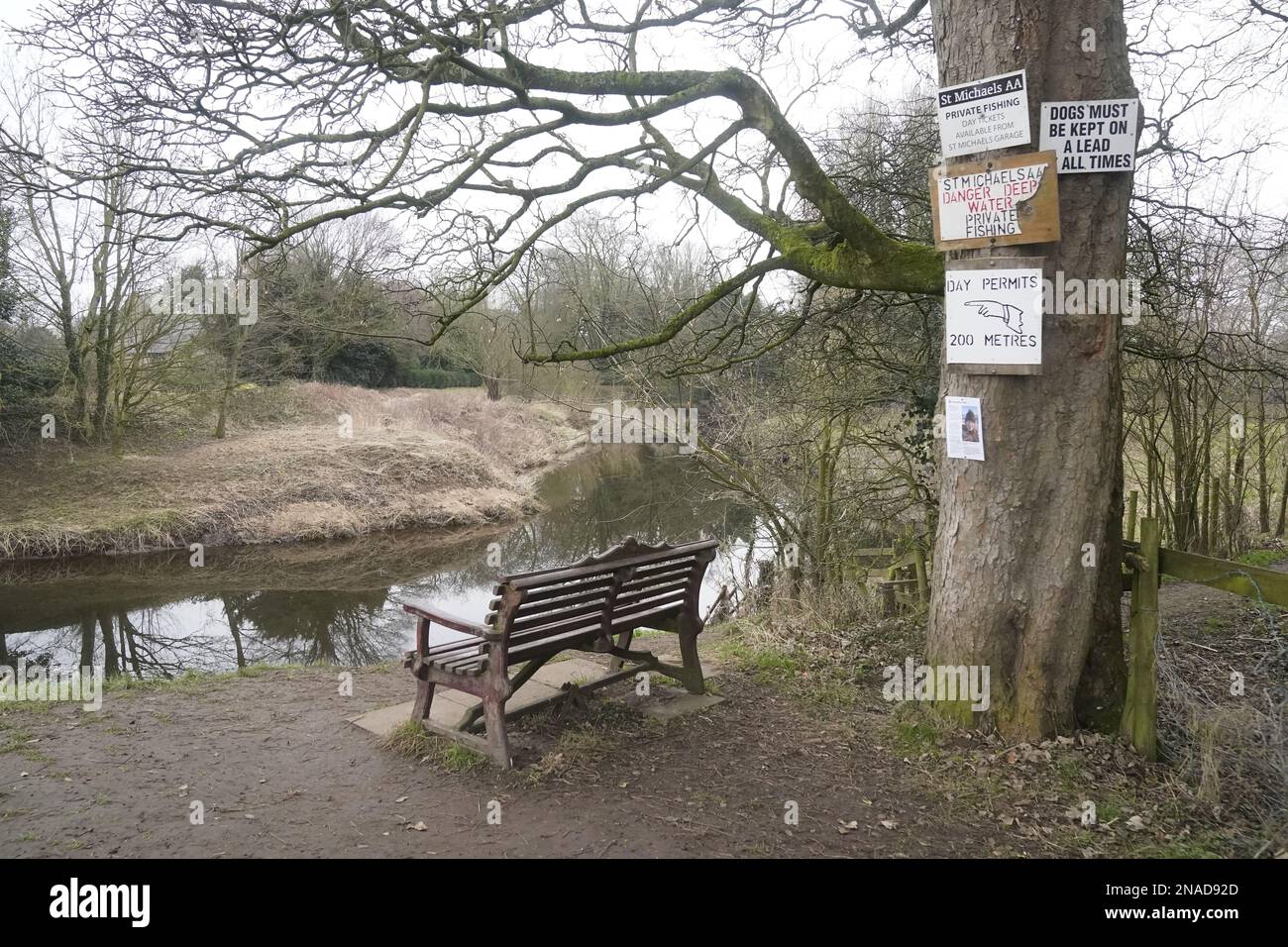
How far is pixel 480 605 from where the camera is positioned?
12.8 meters

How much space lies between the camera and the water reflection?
10.3m

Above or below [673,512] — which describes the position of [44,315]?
above

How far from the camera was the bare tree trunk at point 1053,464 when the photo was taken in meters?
4.17

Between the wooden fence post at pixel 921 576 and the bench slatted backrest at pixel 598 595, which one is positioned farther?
the wooden fence post at pixel 921 576

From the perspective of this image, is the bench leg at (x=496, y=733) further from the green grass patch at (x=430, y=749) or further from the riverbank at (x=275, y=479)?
Answer: the riverbank at (x=275, y=479)

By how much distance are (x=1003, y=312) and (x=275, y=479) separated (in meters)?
16.4

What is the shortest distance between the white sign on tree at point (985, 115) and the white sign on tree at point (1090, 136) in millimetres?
129

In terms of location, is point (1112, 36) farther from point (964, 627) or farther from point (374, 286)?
point (374, 286)

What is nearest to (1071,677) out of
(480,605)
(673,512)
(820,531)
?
(820,531)

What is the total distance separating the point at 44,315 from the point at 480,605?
10530mm

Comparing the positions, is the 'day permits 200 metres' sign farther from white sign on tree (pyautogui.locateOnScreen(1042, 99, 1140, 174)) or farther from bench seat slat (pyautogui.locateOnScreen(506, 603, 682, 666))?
bench seat slat (pyautogui.locateOnScreen(506, 603, 682, 666))

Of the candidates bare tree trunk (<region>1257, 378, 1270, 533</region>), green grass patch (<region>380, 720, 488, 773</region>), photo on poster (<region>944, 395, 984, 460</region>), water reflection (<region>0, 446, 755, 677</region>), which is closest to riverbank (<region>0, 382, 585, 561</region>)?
water reflection (<region>0, 446, 755, 677</region>)

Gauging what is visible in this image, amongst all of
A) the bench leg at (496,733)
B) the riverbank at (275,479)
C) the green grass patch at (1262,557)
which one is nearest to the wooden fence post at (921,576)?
the bench leg at (496,733)
